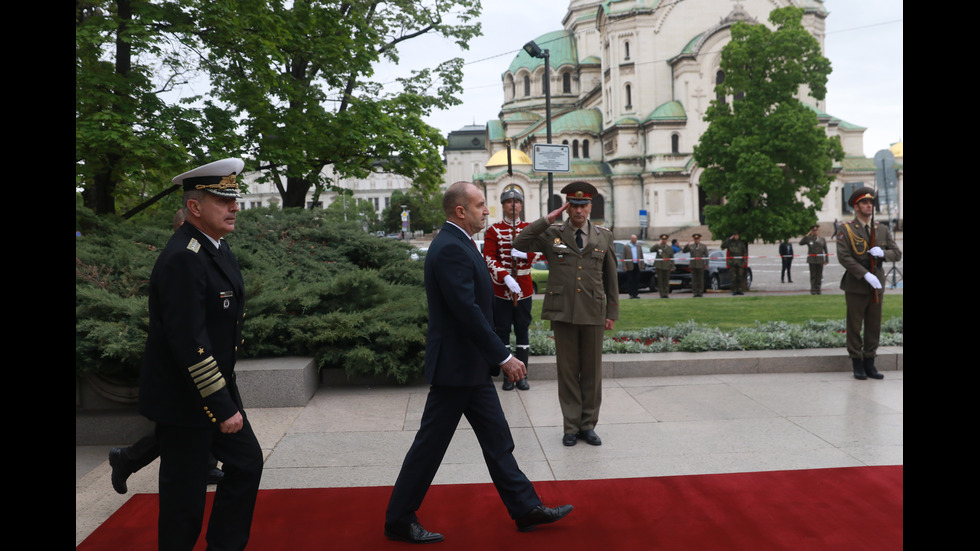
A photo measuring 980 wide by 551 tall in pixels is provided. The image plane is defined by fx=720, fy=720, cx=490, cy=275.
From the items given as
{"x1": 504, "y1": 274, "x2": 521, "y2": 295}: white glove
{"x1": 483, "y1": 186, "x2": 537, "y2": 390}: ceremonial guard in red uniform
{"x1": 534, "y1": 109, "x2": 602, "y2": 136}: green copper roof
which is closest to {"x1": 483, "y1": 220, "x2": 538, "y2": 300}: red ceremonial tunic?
{"x1": 483, "y1": 186, "x2": 537, "y2": 390}: ceremonial guard in red uniform

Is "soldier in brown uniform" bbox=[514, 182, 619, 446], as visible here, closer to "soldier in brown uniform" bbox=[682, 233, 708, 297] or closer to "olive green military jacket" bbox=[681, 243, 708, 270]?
"soldier in brown uniform" bbox=[682, 233, 708, 297]

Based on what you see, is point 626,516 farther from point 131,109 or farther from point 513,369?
point 131,109

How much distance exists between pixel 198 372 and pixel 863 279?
7751 mm

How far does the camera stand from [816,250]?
22641 mm

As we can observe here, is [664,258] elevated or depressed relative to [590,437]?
elevated

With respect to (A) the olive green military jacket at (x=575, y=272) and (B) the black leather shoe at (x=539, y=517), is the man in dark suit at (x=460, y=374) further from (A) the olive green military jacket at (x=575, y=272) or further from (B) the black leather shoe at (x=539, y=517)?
(A) the olive green military jacket at (x=575, y=272)

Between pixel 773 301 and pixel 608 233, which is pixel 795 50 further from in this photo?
pixel 608 233

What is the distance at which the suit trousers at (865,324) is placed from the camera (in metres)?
8.41

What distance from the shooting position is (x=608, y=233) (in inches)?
247

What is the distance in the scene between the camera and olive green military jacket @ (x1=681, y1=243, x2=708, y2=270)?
21.4 m

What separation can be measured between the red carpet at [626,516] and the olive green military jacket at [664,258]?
53.0 feet

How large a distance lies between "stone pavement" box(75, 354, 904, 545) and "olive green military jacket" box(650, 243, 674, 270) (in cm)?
1245

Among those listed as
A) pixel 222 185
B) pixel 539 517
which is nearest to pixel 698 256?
pixel 539 517
